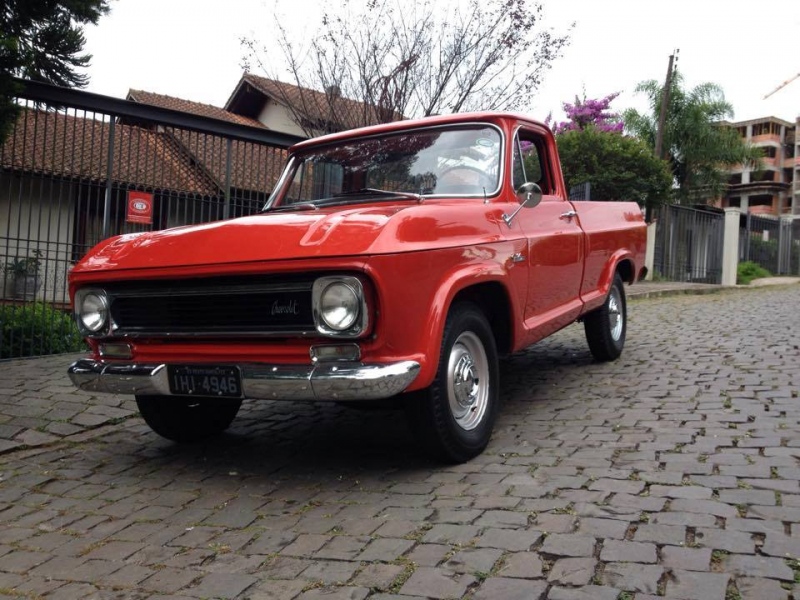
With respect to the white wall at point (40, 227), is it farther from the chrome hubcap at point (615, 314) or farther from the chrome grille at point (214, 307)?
the chrome hubcap at point (615, 314)

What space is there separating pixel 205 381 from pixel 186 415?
1.11 meters

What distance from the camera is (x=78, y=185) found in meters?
7.35

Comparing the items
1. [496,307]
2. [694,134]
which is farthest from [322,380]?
[694,134]

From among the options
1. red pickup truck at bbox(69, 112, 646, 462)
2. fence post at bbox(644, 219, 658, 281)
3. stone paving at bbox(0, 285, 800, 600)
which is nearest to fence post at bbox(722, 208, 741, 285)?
fence post at bbox(644, 219, 658, 281)

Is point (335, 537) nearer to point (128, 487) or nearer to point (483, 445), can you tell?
point (483, 445)

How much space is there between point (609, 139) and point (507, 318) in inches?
540

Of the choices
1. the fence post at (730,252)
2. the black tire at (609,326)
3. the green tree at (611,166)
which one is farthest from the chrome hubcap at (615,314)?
the fence post at (730,252)

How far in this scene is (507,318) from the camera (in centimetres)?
438

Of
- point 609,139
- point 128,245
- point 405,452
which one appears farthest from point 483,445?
point 609,139

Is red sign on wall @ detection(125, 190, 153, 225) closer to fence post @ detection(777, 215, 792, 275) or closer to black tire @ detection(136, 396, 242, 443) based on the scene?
black tire @ detection(136, 396, 242, 443)

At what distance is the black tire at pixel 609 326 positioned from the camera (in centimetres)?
623

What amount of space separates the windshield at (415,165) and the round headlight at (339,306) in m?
1.16

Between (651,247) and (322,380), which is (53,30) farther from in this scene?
(651,247)

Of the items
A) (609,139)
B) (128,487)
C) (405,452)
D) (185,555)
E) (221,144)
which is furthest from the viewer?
(609,139)
